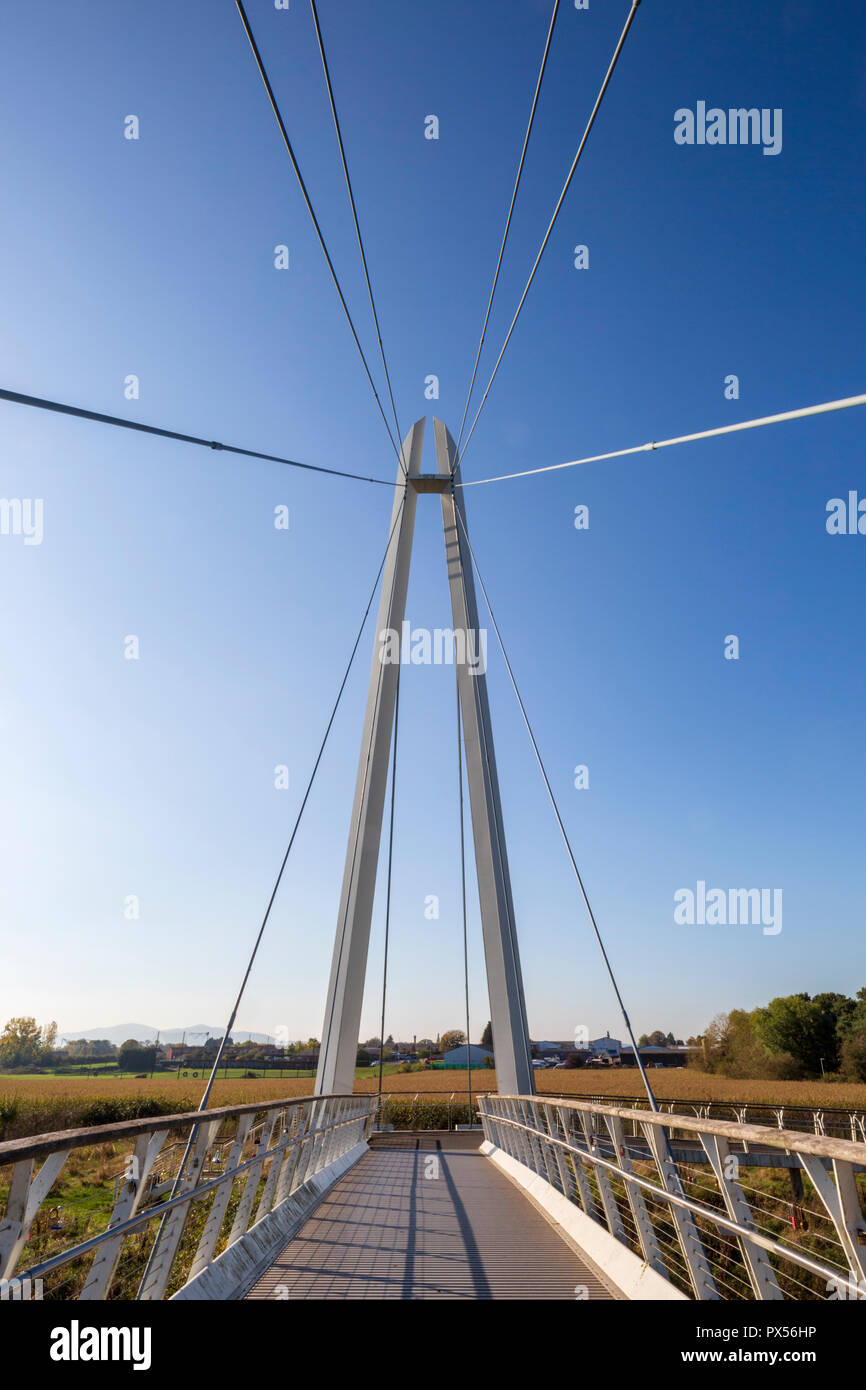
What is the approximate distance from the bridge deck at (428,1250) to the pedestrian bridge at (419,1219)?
0.06 ft

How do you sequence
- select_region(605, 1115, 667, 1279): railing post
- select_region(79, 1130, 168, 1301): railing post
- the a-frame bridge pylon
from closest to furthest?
select_region(79, 1130, 168, 1301): railing post
select_region(605, 1115, 667, 1279): railing post
the a-frame bridge pylon

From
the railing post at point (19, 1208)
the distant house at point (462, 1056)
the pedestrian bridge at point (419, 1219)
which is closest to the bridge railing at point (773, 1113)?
the pedestrian bridge at point (419, 1219)

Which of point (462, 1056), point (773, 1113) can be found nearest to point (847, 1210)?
point (773, 1113)

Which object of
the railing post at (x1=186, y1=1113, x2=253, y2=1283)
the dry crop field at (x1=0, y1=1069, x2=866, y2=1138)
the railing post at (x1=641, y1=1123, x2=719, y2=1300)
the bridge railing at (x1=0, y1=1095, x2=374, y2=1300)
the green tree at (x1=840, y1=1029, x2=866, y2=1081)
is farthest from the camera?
the green tree at (x1=840, y1=1029, x2=866, y2=1081)

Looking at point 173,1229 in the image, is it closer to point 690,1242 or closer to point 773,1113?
point 690,1242

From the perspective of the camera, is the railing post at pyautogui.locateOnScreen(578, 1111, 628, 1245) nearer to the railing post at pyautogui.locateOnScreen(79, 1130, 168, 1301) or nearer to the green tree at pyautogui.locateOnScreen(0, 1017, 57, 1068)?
the railing post at pyautogui.locateOnScreen(79, 1130, 168, 1301)

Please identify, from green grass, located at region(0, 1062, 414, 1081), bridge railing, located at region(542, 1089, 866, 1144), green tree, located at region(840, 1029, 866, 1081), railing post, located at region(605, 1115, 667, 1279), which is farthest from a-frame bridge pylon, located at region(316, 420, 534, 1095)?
green tree, located at region(840, 1029, 866, 1081)

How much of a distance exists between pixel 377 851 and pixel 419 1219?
31.2ft

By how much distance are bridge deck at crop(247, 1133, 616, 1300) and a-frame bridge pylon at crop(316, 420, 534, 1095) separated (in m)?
5.85

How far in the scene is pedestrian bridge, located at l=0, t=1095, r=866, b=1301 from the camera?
7.60 feet

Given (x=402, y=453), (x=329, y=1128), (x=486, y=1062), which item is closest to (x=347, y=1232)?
(x=329, y=1128)
